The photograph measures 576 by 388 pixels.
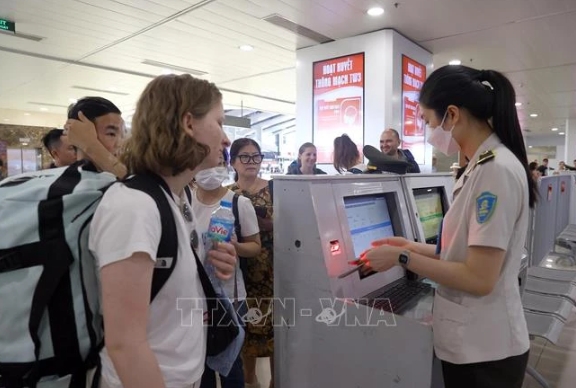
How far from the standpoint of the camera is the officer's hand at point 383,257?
4.03 ft

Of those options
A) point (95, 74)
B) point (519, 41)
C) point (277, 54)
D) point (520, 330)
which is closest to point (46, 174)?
point (520, 330)

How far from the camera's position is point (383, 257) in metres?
1.25

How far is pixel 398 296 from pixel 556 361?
2.36 meters

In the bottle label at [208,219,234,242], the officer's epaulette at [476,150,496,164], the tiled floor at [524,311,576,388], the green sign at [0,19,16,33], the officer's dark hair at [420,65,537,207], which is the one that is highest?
the green sign at [0,19,16,33]

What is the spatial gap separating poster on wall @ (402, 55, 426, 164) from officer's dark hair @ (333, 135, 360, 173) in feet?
5.62

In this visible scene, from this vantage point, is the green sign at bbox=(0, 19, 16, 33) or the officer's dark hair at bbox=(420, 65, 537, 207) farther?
the green sign at bbox=(0, 19, 16, 33)

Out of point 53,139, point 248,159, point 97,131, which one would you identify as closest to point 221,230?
point 97,131

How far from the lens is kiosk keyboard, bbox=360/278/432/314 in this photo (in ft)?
4.43

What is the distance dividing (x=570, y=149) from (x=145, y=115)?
683 inches

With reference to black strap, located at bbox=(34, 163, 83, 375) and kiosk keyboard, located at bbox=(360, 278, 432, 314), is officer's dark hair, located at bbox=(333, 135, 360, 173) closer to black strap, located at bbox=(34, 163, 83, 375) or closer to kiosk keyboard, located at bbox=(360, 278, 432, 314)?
kiosk keyboard, located at bbox=(360, 278, 432, 314)

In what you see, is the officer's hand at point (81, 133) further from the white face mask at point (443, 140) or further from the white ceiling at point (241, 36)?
the white ceiling at point (241, 36)

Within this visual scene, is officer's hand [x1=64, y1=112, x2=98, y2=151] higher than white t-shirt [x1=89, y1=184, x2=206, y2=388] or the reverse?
higher

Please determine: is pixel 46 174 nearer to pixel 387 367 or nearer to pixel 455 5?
pixel 387 367

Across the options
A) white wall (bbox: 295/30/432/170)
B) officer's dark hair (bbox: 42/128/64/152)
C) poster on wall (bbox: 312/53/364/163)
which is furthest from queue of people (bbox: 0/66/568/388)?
poster on wall (bbox: 312/53/364/163)
